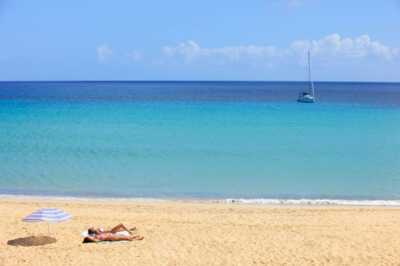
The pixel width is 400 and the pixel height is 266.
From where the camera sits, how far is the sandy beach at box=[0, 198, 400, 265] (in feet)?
42.1

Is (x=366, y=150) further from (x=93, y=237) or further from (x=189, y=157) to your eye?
(x=93, y=237)

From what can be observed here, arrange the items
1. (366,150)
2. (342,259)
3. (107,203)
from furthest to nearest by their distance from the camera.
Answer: (366,150), (107,203), (342,259)

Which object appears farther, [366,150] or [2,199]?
[366,150]

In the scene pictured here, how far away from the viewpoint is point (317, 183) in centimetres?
2434

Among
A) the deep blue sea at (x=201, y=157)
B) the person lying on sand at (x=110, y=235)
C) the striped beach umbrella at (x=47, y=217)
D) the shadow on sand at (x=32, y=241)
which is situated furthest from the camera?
the deep blue sea at (x=201, y=157)

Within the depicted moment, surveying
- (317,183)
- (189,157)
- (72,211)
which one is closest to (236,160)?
(189,157)

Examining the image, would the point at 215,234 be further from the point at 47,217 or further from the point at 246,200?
the point at 246,200

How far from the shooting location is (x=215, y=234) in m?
14.9

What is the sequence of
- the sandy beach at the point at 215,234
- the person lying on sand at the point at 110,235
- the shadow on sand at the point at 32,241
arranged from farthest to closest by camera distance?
the person lying on sand at the point at 110,235, the shadow on sand at the point at 32,241, the sandy beach at the point at 215,234

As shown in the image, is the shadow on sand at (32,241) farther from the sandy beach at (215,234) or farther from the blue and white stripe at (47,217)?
the blue and white stripe at (47,217)

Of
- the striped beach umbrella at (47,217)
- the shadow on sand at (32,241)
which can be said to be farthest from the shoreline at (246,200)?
the striped beach umbrella at (47,217)

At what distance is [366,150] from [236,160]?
852 cm

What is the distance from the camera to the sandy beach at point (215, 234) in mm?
12820

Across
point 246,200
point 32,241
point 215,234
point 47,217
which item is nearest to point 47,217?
point 47,217
